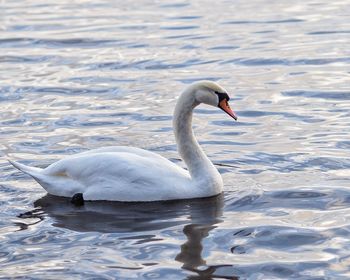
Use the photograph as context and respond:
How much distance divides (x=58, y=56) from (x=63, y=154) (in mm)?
6178

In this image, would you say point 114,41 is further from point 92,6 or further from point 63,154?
point 63,154

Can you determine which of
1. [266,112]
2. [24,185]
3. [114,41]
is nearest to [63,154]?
[24,185]

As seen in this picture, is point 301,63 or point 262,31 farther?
point 262,31

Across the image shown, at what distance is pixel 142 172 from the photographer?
33.8 ft

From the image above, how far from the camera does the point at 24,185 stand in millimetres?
11000

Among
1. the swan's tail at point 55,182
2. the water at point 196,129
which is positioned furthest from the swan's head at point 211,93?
the swan's tail at point 55,182

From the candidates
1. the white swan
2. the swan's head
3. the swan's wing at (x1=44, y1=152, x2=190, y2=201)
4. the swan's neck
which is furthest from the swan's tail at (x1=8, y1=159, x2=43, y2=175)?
the swan's head

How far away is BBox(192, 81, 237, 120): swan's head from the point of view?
1051cm

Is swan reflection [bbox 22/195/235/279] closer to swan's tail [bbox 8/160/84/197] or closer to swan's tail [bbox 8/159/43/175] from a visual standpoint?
swan's tail [bbox 8/160/84/197]

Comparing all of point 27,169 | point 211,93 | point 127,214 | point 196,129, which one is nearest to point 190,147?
point 211,93

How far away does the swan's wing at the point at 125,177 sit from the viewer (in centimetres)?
1032

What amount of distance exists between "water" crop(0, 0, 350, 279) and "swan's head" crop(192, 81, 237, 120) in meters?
0.81

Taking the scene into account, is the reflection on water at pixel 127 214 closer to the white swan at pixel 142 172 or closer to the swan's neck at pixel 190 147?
the white swan at pixel 142 172

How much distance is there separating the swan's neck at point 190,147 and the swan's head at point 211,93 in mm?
70
